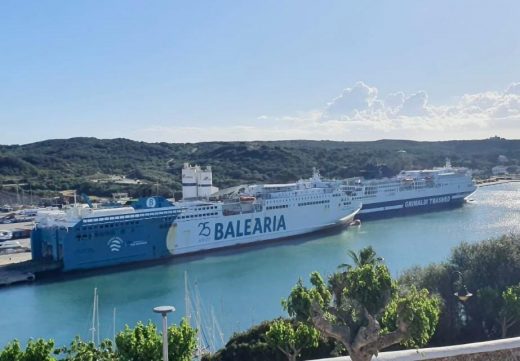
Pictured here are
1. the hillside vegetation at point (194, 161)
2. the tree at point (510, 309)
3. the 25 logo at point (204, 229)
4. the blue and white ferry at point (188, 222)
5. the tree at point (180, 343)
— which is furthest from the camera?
the hillside vegetation at point (194, 161)

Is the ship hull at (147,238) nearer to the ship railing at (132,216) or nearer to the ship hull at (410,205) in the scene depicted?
the ship railing at (132,216)

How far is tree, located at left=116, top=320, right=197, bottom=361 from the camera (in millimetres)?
5340

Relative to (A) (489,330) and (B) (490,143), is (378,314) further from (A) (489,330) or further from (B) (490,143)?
(B) (490,143)

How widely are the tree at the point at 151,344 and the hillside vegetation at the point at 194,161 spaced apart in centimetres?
3435

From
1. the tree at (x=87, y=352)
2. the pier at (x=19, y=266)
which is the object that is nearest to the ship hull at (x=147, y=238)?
the pier at (x=19, y=266)

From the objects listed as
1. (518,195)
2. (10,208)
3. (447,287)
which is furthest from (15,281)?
(518,195)

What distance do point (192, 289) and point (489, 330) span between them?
8.82 meters

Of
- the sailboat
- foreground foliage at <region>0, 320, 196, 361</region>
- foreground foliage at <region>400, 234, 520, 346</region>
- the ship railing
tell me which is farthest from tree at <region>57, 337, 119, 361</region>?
the ship railing

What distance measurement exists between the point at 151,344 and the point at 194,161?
2385 inches

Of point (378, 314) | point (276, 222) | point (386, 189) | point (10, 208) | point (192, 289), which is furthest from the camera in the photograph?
point (10, 208)

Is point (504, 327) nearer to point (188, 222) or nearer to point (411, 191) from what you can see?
point (188, 222)

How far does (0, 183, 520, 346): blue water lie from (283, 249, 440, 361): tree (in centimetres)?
558

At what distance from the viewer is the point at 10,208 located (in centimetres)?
3622

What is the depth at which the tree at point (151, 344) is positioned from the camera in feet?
17.5
